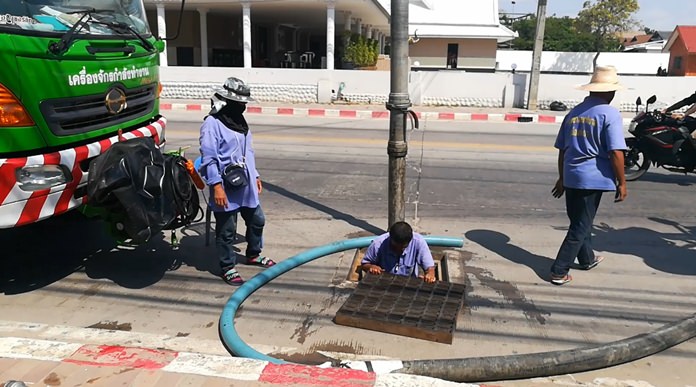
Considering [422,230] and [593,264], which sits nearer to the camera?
[593,264]

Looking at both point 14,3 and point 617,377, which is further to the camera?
point 14,3

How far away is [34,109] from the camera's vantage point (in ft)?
12.1

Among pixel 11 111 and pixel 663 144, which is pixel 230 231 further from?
pixel 663 144

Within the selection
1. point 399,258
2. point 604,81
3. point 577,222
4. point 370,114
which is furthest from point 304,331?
point 370,114

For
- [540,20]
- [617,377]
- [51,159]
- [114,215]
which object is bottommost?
[617,377]

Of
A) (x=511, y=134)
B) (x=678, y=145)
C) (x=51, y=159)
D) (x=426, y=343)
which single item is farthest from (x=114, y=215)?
(x=511, y=134)

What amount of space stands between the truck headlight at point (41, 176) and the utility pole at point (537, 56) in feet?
56.1

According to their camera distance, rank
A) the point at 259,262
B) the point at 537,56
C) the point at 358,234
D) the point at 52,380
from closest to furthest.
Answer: the point at 52,380 < the point at 259,262 < the point at 358,234 < the point at 537,56

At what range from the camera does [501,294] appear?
4504 mm

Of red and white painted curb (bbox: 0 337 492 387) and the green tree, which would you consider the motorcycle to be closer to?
red and white painted curb (bbox: 0 337 492 387)

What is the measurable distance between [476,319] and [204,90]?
719 inches

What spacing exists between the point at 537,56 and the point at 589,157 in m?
15.2

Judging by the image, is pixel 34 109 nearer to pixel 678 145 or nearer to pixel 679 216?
pixel 679 216

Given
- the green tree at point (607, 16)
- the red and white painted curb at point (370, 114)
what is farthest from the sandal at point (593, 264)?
the green tree at point (607, 16)
